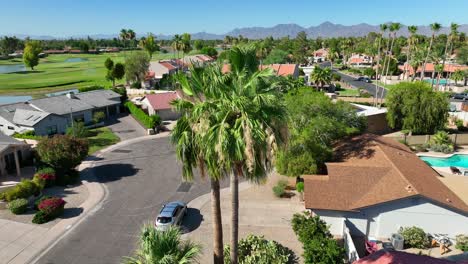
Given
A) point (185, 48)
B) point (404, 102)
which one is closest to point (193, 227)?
point (404, 102)

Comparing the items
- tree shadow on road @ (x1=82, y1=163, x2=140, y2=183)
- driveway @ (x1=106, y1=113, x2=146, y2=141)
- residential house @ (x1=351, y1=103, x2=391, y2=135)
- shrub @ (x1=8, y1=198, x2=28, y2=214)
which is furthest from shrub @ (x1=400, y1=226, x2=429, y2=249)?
driveway @ (x1=106, y1=113, x2=146, y2=141)

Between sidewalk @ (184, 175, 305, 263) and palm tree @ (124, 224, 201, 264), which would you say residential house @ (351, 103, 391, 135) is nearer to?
sidewalk @ (184, 175, 305, 263)

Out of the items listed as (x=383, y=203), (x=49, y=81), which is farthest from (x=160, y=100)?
(x=49, y=81)

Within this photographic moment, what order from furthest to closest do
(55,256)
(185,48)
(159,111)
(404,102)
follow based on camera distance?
1. (185,48)
2. (159,111)
3. (404,102)
4. (55,256)

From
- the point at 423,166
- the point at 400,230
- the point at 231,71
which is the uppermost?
the point at 231,71

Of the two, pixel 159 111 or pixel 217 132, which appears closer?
pixel 217 132

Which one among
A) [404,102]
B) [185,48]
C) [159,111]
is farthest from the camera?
[185,48]

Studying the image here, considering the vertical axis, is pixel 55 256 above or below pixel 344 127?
below

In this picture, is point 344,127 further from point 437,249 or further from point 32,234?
point 32,234
